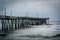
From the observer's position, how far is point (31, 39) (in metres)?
6.75

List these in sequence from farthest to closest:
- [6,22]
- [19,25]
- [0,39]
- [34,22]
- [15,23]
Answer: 1. [34,22]
2. [19,25]
3. [15,23]
4. [6,22]
5. [0,39]

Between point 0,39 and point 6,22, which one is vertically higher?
point 6,22

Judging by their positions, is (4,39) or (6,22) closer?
(4,39)

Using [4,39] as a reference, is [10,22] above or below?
above

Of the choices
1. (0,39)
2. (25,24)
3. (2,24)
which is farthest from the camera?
(25,24)

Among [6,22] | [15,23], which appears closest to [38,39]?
[6,22]

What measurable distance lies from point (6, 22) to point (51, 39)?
5.69 metres

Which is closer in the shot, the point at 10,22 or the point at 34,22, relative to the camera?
the point at 10,22

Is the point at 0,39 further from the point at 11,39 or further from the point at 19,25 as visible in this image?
the point at 19,25

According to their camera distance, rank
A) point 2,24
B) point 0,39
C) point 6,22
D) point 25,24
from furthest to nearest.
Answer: point 25,24, point 6,22, point 2,24, point 0,39

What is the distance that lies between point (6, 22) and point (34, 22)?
6147mm

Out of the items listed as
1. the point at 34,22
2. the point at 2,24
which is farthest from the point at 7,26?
the point at 34,22

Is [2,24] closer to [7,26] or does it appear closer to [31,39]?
[7,26]

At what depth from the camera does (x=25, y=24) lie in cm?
1506
